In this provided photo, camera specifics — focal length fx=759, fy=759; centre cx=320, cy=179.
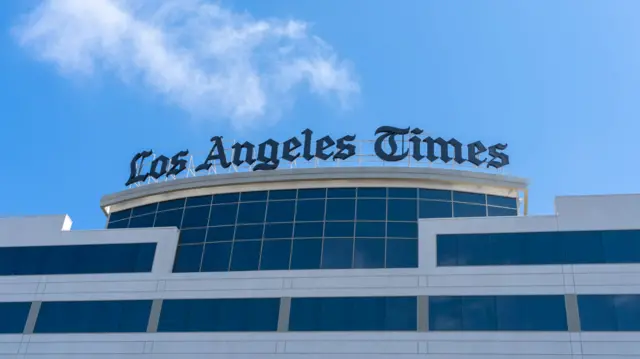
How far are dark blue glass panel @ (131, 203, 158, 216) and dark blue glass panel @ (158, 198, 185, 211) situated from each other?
47 cm

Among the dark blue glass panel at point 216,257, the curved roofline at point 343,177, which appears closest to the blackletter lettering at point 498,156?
the curved roofline at point 343,177

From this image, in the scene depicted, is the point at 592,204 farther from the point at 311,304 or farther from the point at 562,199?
the point at 311,304

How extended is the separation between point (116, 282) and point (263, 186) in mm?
10553

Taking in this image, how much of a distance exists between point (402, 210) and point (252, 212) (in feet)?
30.1

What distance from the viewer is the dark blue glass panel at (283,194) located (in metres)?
46.9

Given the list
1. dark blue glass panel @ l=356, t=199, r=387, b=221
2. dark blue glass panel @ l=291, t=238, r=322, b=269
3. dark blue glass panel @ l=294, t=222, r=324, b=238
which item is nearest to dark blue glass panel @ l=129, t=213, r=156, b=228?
dark blue glass panel @ l=294, t=222, r=324, b=238

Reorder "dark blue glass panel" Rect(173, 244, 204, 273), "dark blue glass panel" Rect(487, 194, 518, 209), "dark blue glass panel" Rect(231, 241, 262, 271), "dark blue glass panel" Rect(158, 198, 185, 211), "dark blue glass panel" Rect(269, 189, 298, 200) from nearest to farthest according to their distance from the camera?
"dark blue glass panel" Rect(231, 241, 262, 271)
"dark blue glass panel" Rect(173, 244, 204, 273)
"dark blue glass panel" Rect(487, 194, 518, 209)
"dark blue glass panel" Rect(269, 189, 298, 200)
"dark blue glass panel" Rect(158, 198, 185, 211)

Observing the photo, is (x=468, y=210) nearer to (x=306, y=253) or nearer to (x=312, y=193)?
(x=312, y=193)

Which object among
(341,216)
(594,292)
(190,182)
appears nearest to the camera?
(594,292)

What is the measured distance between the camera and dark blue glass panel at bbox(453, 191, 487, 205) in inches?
1815

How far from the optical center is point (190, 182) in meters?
48.6

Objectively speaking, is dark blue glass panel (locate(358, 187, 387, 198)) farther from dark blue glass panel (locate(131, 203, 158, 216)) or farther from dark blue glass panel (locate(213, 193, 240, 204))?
dark blue glass panel (locate(131, 203, 158, 216))

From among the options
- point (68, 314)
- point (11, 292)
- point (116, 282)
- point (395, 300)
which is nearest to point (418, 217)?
point (395, 300)

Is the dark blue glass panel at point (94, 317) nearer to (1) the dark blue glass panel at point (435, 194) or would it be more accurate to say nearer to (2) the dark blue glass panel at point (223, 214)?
(2) the dark blue glass panel at point (223, 214)
